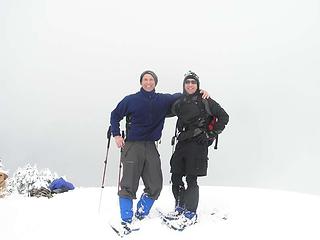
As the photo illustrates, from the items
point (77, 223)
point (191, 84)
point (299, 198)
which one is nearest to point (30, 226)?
point (77, 223)

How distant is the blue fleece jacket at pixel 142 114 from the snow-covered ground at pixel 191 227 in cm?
164

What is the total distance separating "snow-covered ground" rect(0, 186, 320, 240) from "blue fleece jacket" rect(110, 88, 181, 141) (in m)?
1.64

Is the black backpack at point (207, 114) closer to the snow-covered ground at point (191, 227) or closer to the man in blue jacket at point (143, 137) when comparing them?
the man in blue jacket at point (143, 137)

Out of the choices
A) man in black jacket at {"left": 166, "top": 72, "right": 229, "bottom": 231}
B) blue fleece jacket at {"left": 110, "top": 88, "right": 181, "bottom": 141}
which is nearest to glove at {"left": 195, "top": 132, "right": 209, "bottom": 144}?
man in black jacket at {"left": 166, "top": 72, "right": 229, "bottom": 231}

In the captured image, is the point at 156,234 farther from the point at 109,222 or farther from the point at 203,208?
the point at 203,208

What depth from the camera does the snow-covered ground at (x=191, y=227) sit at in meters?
7.98

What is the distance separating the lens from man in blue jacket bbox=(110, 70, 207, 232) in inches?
341

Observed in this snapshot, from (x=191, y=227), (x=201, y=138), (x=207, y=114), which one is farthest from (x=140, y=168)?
(x=207, y=114)

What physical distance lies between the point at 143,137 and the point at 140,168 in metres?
0.60

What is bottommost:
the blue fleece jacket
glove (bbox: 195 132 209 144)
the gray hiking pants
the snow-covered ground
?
the snow-covered ground

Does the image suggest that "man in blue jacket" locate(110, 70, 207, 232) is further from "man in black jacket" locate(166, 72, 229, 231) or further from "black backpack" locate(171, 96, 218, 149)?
"black backpack" locate(171, 96, 218, 149)

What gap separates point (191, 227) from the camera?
823 cm

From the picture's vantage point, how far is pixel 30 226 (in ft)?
28.4

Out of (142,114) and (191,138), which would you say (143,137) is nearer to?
(142,114)
